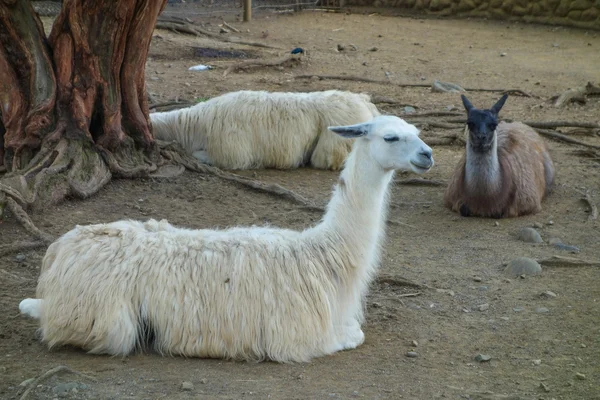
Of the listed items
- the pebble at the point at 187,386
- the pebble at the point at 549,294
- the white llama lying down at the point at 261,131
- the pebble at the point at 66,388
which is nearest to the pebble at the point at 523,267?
the pebble at the point at 549,294

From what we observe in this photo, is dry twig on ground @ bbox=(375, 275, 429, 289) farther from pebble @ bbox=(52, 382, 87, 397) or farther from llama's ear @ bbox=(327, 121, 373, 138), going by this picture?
pebble @ bbox=(52, 382, 87, 397)

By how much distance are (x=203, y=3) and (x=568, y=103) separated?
11.1 metres

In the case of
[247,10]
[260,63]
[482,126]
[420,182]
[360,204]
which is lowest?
[420,182]

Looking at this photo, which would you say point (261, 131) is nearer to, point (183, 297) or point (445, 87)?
point (445, 87)

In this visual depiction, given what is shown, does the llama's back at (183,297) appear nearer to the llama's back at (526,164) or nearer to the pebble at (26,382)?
the pebble at (26,382)

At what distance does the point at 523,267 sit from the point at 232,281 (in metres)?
2.49

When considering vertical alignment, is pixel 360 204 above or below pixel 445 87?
above

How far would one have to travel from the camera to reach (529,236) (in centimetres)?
724

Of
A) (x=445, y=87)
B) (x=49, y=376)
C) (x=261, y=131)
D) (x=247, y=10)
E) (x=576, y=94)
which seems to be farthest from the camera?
(x=247, y=10)

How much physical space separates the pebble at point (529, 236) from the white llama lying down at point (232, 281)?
2.46 meters

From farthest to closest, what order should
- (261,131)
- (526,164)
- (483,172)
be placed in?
(261,131), (526,164), (483,172)

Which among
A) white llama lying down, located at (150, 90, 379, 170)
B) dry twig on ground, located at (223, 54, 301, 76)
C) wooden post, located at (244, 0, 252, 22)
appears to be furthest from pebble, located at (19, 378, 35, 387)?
wooden post, located at (244, 0, 252, 22)

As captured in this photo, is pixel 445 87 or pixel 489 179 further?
pixel 445 87

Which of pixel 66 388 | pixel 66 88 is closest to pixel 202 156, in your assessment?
pixel 66 88
